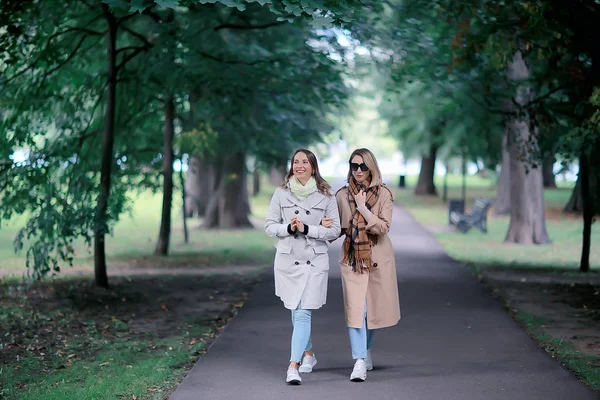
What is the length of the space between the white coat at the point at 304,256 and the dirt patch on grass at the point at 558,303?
2.39 m

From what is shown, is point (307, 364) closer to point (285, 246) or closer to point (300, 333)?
point (300, 333)

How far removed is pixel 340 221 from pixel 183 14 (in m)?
7.81

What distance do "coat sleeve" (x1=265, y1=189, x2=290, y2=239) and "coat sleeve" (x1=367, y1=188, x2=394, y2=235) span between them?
2.29 ft

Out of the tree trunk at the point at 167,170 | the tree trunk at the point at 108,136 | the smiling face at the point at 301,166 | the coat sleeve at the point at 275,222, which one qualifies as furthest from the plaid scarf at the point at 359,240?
the tree trunk at the point at 167,170

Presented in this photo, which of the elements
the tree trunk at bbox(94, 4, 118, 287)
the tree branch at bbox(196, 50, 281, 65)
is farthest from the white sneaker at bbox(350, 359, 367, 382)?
the tree branch at bbox(196, 50, 281, 65)

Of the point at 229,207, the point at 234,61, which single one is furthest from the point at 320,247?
the point at 229,207

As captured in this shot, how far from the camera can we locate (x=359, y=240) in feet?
24.6

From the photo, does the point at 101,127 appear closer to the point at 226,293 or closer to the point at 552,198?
the point at 226,293

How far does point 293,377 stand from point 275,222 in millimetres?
1263

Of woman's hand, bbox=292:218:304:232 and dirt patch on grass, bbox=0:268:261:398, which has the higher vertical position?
woman's hand, bbox=292:218:304:232

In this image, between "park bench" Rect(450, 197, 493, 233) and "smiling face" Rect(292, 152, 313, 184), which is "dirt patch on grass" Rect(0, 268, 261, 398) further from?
"park bench" Rect(450, 197, 493, 233)

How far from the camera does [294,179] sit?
746 centimetres

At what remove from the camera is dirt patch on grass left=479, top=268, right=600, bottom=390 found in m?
9.46

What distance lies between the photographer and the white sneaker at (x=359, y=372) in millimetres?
7348
